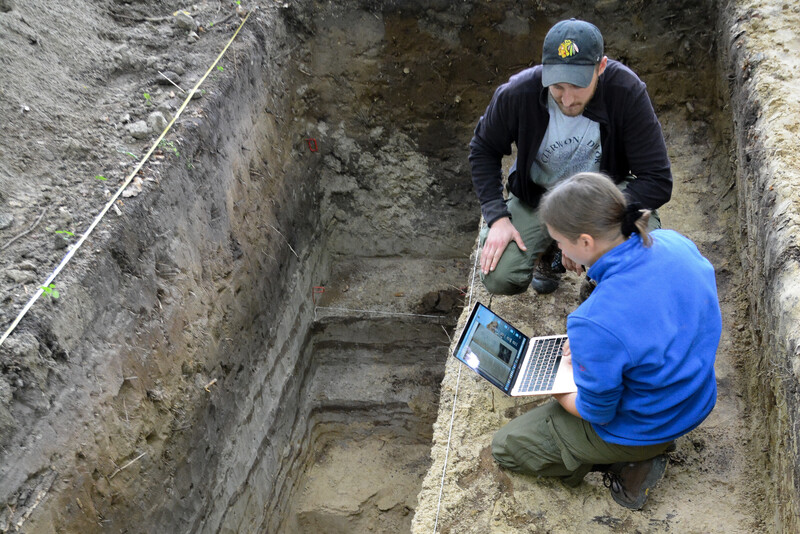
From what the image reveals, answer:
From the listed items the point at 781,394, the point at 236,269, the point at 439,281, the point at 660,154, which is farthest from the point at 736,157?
the point at 236,269

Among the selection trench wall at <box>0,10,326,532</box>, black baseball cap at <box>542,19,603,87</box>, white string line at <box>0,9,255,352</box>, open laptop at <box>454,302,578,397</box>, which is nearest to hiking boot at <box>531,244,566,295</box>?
open laptop at <box>454,302,578,397</box>

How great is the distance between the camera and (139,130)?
119 inches

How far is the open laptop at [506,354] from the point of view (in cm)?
235

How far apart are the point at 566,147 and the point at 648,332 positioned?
105cm

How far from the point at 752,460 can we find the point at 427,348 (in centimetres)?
257

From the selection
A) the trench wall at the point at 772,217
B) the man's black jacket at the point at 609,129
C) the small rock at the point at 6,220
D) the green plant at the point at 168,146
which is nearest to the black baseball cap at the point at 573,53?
the man's black jacket at the point at 609,129

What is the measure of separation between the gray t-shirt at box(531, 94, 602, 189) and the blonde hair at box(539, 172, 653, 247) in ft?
2.57

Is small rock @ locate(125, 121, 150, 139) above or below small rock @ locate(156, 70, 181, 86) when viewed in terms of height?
below

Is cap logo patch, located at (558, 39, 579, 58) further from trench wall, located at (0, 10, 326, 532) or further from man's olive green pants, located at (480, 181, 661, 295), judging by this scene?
trench wall, located at (0, 10, 326, 532)

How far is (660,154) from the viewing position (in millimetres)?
2398

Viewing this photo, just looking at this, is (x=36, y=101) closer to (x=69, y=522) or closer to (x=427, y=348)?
(x=69, y=522)

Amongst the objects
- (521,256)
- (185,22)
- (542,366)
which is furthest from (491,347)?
(185,22)

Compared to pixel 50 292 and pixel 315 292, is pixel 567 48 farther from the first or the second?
pixel 315 292

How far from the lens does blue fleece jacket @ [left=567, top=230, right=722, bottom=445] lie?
5.56 feet
